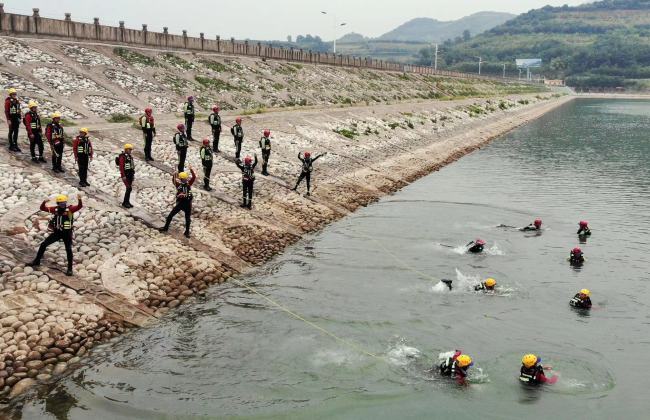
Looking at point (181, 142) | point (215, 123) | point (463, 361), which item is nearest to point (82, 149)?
point (181, 142)

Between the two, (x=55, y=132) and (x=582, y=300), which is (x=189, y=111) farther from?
(x=582, y=300)

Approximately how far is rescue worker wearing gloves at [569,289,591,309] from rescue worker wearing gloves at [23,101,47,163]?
23624mm

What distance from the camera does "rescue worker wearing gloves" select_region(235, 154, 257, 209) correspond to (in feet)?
94.6

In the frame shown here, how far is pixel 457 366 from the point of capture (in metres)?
17.1

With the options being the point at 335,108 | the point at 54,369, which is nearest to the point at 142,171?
the point at 54,369

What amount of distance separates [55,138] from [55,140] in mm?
90

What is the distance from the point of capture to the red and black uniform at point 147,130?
29281 mm

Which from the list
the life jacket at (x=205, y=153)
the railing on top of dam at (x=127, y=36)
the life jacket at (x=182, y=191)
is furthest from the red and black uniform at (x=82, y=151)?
the railing on top of dam at (x=127, y=36)

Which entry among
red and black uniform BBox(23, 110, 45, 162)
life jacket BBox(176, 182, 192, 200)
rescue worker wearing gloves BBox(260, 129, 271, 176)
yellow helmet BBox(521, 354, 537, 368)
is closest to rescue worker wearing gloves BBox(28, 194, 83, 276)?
life jacket BBox(176, 182, 192, 200)

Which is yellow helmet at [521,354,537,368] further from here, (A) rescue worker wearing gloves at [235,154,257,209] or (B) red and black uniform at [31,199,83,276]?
(A) rescue worker wearing gloves at [235,154,257,209]

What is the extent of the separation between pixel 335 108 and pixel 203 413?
51.8m

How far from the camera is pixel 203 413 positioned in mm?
15445

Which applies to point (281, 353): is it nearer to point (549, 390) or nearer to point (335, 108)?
point (549, 390)

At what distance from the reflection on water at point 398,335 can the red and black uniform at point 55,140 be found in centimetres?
979
